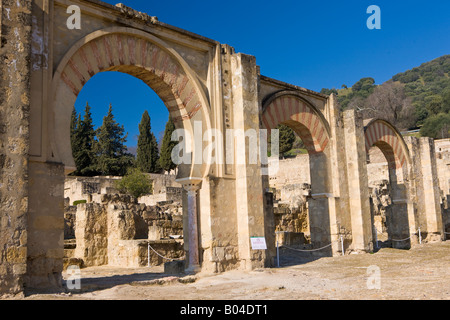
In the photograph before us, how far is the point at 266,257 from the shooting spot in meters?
7.92

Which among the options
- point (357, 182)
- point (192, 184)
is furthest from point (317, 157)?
point (192, 184)

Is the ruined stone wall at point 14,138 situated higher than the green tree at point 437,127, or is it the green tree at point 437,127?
the green tree at point 437,127

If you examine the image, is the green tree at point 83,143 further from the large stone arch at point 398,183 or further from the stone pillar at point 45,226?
the stone pillar at point 45,226

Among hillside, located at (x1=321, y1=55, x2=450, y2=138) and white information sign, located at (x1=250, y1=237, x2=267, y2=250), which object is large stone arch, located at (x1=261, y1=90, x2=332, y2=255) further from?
hillside, located at (x1=321, y1=55, x2=450, y2=138)

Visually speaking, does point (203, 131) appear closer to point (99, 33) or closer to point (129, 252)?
point (99, 33)

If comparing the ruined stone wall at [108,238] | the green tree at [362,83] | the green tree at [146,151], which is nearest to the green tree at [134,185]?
the green tree at [146,151]

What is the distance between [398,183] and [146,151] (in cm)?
2231

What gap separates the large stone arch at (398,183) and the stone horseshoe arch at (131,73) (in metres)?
6.67

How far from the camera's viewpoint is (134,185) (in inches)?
1048

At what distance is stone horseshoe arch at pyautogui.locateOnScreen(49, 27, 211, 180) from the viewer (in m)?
5.91

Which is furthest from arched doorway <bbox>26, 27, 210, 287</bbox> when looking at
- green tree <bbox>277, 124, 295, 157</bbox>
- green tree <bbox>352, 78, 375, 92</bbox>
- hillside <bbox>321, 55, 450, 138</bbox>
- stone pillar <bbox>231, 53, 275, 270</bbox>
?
green tree <bbox>352, 78, 375, 92</bbox>

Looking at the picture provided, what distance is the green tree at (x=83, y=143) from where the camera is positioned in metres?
30.9
